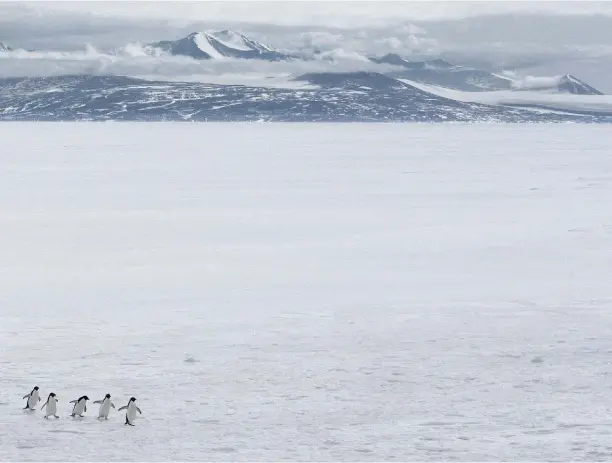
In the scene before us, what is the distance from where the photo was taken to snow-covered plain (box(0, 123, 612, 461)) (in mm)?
9039

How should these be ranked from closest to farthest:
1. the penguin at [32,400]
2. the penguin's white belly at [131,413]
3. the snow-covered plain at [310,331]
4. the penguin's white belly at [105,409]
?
the snow-covered plain at [310,331], the penguin's white belly at [131,413], the penguin's white belly at [105,409], the penguin at [32,400]

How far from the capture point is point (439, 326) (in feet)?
45.1

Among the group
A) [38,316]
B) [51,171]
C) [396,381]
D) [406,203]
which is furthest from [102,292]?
[51,171]

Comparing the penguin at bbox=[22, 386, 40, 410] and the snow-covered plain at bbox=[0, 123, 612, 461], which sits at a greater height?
the penguin at bbox=[22, 386, 40, 410]

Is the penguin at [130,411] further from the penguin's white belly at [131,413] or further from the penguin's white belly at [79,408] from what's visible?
the penguin's white belly at [79,408]

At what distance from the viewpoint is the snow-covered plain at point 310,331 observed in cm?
904

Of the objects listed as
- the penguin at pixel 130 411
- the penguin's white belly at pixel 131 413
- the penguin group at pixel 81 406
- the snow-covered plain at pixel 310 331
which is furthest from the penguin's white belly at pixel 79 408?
the penguin's white belly at pixel 131 413

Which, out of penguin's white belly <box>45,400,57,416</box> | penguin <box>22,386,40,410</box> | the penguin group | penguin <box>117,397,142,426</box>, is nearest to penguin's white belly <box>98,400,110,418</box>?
the penguin group

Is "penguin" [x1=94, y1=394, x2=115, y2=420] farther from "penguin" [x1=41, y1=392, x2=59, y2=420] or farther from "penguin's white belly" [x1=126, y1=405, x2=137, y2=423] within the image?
"penguin" [x1=41, y1=392, x2=59, y2=420]

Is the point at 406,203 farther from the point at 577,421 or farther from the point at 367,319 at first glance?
the point at 577,421

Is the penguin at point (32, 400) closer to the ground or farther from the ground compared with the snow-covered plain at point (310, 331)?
farther from the ground

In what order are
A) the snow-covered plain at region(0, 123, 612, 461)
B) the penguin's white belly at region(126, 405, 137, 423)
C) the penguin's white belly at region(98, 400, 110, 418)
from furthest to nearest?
the penguin's white belly at region(98, 400, 110, 418) < the penguin's white belly at region(126, 405, 137, 423) < the snow-covered plain at region(0, 123, 612, 461)

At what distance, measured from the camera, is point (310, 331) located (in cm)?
1340

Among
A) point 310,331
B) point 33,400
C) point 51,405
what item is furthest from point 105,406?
point 310,331
